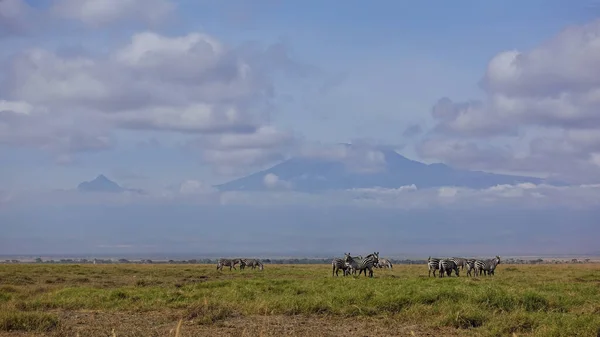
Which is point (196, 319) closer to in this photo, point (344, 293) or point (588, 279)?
point (344, 293)

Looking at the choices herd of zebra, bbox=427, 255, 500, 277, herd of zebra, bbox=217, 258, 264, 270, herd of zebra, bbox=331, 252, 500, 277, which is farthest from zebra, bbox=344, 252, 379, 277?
herd of zebra, bbox=217, 258, 264, 270

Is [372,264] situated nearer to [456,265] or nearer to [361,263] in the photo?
[361,263]

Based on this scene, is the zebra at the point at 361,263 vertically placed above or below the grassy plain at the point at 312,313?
above

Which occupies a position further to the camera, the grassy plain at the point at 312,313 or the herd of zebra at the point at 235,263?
the herd of zebra at the point at 235,263

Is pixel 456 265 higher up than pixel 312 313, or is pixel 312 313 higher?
pixel 456 265

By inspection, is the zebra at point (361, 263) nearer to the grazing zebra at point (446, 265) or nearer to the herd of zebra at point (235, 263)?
the grazing zebra at point (446, 265)

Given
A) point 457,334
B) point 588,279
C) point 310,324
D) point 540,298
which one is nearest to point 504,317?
point 457,334

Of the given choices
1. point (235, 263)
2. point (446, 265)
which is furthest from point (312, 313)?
point (235, 263)

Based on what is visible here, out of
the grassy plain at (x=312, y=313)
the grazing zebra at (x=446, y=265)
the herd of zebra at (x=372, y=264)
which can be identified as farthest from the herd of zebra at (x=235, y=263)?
the grassy plain at (x=312, y=313)

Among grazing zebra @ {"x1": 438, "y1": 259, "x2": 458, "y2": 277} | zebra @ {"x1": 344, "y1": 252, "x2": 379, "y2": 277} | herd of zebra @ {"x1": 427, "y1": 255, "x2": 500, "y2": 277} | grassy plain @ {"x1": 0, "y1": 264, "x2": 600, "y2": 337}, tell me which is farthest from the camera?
herd of zebra @ {"x1": 427, "y1": 255, "x2": 500, "y2": 277}

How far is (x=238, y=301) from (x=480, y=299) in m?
7.45

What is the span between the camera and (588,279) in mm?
33188

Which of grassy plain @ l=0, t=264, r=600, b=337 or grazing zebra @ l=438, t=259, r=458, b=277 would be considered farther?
grazing zebra @ l=438, t=259, r=458, b=277

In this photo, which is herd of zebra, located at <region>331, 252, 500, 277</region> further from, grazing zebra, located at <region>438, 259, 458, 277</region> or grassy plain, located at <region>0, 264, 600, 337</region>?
grassy plain, located at <region>0, 264, 600, 337</region>
